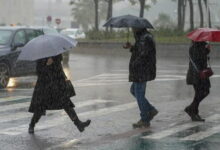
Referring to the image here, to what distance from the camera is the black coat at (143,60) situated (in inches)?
404

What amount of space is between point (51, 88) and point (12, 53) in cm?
770

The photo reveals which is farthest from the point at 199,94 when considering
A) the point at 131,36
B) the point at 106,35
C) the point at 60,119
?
the point at 106,35

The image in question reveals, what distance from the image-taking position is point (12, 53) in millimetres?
17188

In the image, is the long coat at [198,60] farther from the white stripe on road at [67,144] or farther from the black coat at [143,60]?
the white stripe on road at [67,144]

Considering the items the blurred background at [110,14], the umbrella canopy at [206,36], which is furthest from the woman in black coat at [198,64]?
the blurred background at [110,14]

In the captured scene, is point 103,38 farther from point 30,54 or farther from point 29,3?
point 29,3

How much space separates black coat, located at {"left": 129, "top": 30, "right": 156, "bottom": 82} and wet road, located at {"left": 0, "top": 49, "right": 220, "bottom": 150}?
86 centimetres

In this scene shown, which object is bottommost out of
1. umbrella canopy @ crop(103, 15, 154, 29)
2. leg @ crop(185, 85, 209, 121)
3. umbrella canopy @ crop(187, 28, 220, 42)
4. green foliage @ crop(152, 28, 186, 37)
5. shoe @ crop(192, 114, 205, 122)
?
shoe @ crop(192, 114, 205, 122)

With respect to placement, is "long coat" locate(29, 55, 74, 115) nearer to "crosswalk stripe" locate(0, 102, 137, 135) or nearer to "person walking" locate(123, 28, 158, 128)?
"crosswalk stripe" locate(0, 102, 137, 135)

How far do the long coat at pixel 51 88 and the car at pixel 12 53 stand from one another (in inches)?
286

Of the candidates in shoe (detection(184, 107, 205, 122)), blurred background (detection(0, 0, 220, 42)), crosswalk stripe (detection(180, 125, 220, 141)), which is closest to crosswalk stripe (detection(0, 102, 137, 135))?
shoe (detection(184, 107, 205, 122))

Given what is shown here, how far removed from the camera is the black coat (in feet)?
33.7

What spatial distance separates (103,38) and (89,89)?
23818mm

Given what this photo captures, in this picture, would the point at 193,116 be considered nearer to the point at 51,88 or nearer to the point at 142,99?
the point at 142,99
